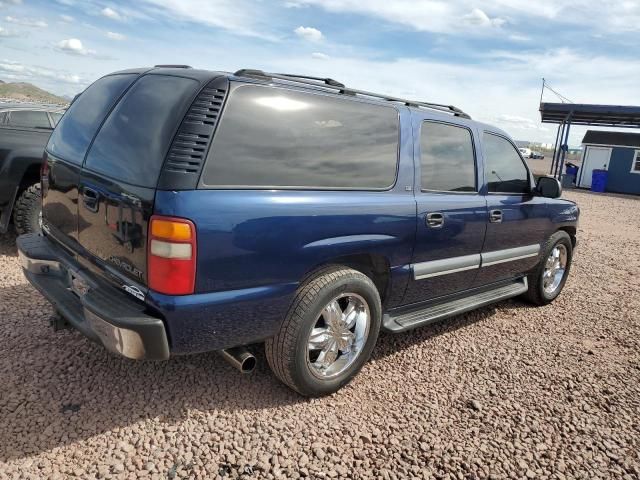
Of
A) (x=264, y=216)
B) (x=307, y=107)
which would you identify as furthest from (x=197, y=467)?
(x=307, y=107)

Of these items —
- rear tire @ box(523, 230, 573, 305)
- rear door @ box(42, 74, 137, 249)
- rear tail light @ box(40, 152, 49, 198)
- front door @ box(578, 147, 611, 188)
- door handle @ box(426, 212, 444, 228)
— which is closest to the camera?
rear door @ box(42, 74, 137, 249)

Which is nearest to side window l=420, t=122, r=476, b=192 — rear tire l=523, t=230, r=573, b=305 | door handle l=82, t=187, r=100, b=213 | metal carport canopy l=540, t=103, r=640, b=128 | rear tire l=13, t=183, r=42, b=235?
rear tire l=523, t=230, r=573, b=305

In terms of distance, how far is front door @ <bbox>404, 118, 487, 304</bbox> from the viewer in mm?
3348

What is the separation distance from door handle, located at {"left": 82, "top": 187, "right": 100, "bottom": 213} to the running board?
194 cm

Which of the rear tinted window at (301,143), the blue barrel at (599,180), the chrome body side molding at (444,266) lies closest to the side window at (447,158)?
the rear tinted window at (301,143)

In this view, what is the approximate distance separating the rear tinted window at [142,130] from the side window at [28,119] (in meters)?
3.71

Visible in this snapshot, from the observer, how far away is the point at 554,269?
522cm

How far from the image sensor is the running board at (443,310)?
3340 mm

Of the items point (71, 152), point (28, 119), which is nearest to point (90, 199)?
point (71, 152)

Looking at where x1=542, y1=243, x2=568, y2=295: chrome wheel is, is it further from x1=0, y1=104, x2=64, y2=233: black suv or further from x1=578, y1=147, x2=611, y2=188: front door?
x1=578, y1=147, x2=611, y2=188: front door

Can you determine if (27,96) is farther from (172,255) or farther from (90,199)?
(172,255)

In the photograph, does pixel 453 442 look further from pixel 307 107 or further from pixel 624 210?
pixel 624 210

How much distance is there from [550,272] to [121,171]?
448cm

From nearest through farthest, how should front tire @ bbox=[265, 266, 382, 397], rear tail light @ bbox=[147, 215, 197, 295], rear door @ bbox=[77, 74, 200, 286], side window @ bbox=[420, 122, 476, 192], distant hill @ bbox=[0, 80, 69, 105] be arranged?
rear tail light @ bbox=[147, 215, 197, 295] → rear door @ bbox=[77, 74, 200, 286] → front tire @ bbox=[265, 266, 382, 397] → side window @ bbox=[420, 122, 476, 192] → distant hill @ bbox=[0, 80, 69, 105]
